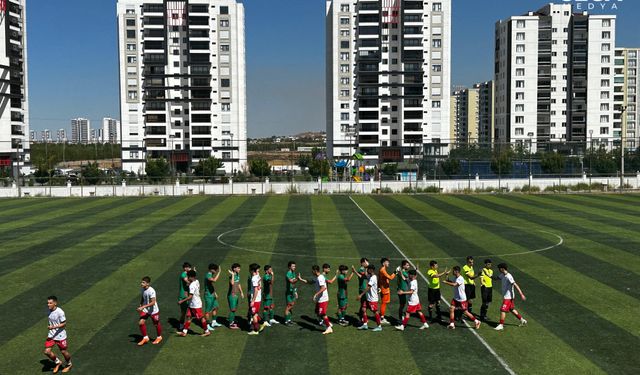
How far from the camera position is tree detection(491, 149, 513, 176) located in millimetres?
68512

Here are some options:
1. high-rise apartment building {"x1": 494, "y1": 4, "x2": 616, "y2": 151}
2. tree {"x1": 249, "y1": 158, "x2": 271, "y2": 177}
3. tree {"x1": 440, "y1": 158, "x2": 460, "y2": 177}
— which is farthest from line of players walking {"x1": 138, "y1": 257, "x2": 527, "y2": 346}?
high-rise apartment building {"x1": 494, "y1": 4, "x2": 616, "y2": 151}

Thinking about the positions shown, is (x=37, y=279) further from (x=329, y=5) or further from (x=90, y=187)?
(x=329, y=5)

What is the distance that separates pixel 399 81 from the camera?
122250 millimetres

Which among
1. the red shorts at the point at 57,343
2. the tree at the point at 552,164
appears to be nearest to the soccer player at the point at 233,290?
the red shorts at the point at 57,343

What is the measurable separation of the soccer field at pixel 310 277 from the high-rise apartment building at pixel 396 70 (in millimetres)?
74343

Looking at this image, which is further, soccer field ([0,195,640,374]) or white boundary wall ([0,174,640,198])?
white boundary wall ([0,174,640,198])

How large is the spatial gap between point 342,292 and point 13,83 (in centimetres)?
11408

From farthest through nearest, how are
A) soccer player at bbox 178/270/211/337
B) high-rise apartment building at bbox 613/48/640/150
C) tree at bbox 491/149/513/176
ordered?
high-rise apartment building at bbox 613/48/640/150
tree at bbox 491/149/513/176
soccer player at bbox 178/270/211/337

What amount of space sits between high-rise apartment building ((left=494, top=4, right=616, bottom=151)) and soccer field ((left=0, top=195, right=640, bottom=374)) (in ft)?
288

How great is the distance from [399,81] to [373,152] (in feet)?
54.7

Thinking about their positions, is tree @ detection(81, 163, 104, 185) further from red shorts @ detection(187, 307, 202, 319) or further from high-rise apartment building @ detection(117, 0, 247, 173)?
red shorts @ detection(187, 307, 202, 319)

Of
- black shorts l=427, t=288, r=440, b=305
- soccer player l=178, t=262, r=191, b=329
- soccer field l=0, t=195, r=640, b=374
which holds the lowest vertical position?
soccer field l=0, t=195, r=640, b=374

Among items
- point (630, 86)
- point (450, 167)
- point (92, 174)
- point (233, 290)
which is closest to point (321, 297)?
point (233, 290)

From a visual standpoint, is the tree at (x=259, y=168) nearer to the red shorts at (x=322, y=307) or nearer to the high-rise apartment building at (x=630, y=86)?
the red shorts at (x=322, y=307)
